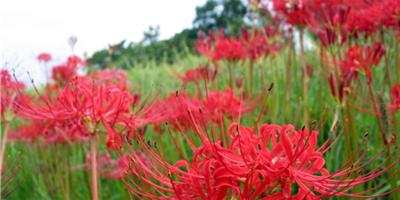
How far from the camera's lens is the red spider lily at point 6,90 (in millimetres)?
1884

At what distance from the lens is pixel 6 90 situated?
2041mm

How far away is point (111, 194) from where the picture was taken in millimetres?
3627

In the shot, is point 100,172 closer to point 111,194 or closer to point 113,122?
point 111,194

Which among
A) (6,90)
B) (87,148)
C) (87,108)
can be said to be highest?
(6,90)

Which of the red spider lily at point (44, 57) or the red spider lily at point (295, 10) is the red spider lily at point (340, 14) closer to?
the red spider lily at point (295, 10)

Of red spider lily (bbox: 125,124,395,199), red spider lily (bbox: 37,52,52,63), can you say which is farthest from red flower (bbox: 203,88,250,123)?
red spider lily (bbox: 37,52,52,63)

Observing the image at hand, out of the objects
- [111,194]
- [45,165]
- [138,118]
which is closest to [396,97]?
[138,118]

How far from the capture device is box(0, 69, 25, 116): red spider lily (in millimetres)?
1884

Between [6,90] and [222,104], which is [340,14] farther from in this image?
[6,90]

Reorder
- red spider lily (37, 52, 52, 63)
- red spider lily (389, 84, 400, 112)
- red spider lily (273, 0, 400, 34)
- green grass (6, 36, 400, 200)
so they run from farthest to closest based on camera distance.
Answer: red spider lily (37, 52, 52, 63)
green grass (6, 36, 400, 200)
red spider lily (273, 0, 400, 34)
red spider lily (389, 84, 400, 112)

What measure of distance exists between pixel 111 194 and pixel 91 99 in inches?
79.4

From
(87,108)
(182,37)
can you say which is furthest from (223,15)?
(87,108)

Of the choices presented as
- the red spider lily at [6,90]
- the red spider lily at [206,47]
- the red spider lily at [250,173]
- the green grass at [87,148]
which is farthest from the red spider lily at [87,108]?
the red spider lily at [206,47]

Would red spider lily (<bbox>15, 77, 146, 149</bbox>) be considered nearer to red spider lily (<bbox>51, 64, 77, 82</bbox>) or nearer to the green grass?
the green grass
